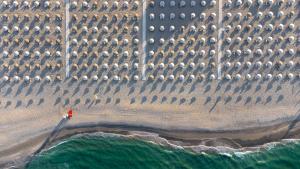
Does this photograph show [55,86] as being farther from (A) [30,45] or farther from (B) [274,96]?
(B) [274,96]

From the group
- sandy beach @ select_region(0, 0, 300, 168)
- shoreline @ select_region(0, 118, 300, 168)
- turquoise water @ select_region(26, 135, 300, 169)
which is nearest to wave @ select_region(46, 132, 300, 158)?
shoreline @ select_region(0, 118, 300, 168)

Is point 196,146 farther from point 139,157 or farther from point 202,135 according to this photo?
point 139,157

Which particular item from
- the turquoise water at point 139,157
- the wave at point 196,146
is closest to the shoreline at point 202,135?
the wave at point 196,146

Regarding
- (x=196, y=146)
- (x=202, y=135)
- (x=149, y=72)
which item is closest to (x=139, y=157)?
(x=196, y=146)

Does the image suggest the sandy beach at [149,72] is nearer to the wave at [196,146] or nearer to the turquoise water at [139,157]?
the wave at [196,146]

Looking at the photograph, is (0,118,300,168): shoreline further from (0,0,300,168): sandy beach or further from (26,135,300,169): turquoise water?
(26,135,300,169): turquoise water
